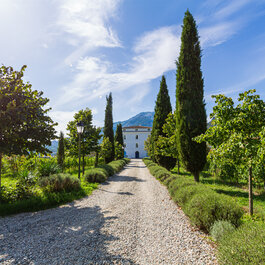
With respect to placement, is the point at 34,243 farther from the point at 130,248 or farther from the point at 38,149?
the point at 38,149

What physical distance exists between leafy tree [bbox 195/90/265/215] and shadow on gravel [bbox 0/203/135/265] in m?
3.80

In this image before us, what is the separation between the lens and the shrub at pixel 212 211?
11.6ft

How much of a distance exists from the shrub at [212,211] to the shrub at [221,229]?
24 cm

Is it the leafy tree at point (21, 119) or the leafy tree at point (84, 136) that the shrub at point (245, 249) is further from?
the leafy tree at point (84, 136)

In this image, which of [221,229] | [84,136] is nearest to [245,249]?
[221,229]

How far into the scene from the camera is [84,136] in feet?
47.8

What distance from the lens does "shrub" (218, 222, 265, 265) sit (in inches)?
79.2

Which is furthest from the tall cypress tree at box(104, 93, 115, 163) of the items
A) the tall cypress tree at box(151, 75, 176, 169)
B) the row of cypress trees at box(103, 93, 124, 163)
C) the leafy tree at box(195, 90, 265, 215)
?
the leafy tree at box(195, 90, 265, 215)

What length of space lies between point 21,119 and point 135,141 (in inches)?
2213

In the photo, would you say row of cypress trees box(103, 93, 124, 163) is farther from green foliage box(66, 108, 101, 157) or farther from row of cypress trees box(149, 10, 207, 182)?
row of cypress trees box(149, 10, 207, 182)

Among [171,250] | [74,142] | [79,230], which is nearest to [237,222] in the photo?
[171,250]

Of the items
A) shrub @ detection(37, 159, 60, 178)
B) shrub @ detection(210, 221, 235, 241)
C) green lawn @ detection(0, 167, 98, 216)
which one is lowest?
green lawn @ detection(0, 167, 98, 216)

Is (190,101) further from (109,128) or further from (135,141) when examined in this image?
(135,141)

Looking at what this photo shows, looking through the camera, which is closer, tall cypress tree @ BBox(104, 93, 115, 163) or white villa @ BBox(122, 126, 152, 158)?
tall cypress tree @ BBox(104, 93, 115, 163)
